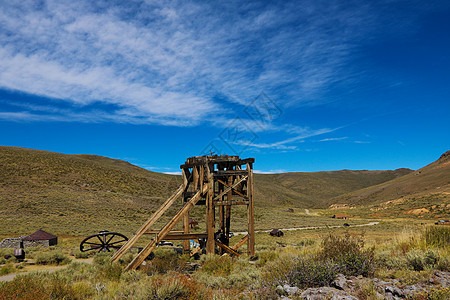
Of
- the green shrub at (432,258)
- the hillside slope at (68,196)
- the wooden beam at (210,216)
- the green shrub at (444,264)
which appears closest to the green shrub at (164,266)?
the wooden beam at (210,216)

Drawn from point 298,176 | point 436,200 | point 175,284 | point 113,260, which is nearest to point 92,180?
point 113,260

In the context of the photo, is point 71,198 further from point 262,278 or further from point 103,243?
point 262,278

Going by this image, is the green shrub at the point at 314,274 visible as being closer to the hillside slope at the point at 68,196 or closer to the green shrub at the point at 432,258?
the green shrub at the point at 432,258

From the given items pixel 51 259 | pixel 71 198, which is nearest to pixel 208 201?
pixel 51 259

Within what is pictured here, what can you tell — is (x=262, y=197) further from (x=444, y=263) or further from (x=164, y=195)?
(x=444, y=263)

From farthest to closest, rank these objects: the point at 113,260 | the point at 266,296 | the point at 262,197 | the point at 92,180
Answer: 1. the point at 262,197
2. the point at 92,180
3. the point at 113,260
4. the point at 266,296

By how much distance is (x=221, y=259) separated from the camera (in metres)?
9.00

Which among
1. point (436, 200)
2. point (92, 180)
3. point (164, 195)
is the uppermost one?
point (92, 180)

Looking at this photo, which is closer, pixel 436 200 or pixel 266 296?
pixel 266 296

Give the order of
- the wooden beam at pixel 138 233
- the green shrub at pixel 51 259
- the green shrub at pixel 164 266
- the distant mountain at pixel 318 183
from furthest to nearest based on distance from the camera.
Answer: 1. the distant mountain at pixel 318 183
2. the green shrub at pixel 51 259
3. the wooden beam at pixel 138 233
4. the green shrub at pixel 164 266

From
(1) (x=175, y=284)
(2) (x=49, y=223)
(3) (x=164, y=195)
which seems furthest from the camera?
(3) (x=164, y=195)

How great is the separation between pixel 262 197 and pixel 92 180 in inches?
2389

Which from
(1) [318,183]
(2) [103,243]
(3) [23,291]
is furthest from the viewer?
(1) [318,183]

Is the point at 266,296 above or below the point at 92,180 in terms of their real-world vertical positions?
below
